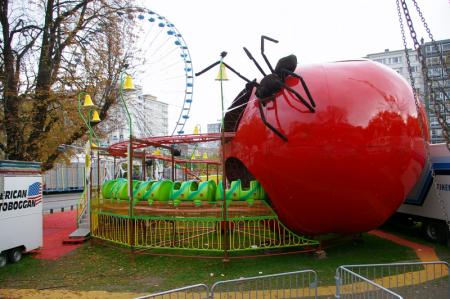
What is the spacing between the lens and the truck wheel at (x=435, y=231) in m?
10.7

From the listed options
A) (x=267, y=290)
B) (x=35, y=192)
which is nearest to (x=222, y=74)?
(x=267, y=290)

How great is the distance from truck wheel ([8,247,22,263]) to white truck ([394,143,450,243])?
A: 10.9 metres

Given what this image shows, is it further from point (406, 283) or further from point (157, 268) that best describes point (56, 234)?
point (406, 283)

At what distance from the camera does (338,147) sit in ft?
26.2

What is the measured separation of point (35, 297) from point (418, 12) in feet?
26.6

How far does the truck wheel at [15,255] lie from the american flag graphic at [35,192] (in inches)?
52.7

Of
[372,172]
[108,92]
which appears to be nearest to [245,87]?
[372,172]

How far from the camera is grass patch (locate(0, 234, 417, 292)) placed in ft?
27.5

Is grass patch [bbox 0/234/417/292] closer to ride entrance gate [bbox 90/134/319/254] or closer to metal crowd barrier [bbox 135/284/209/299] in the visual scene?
ride entrance gate [bbox 90/134/319/254]

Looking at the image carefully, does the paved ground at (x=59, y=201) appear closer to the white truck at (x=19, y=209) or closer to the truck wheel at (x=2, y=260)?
the white truck at (x=19, y=209)

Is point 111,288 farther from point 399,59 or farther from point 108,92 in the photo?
point 399,59

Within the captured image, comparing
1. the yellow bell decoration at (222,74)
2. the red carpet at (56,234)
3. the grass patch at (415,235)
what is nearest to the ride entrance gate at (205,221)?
the red carpet at (56,234)

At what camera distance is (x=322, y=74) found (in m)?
8.73

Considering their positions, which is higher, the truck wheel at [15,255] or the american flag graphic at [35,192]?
the american flag graphic at [35,192]
